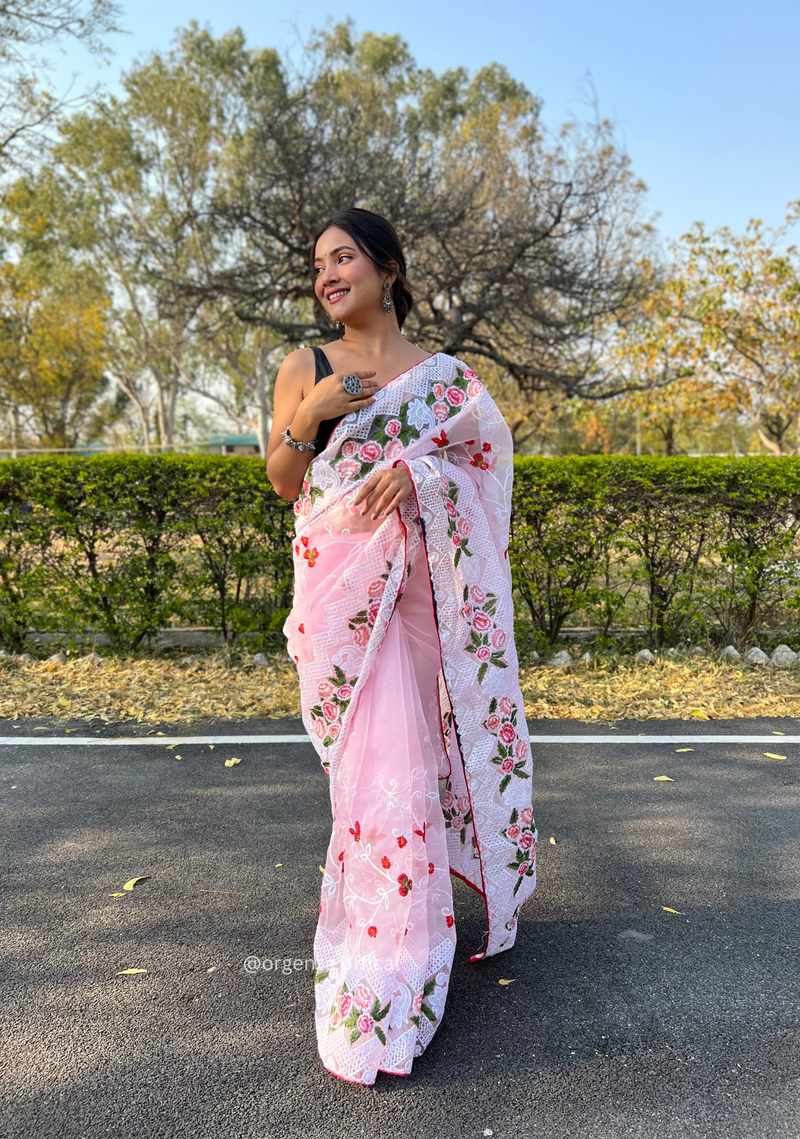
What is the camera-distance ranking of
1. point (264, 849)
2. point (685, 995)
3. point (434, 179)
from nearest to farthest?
point (685, 995), point (264, 849), point (434, 179)

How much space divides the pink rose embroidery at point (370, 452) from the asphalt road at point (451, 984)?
159cm

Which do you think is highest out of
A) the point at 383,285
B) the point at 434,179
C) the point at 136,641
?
the point at 434,179

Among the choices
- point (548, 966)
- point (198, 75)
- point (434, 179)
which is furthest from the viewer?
point (198, 75)

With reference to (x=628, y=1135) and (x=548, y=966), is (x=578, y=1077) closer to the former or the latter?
(x=628, y=1135)

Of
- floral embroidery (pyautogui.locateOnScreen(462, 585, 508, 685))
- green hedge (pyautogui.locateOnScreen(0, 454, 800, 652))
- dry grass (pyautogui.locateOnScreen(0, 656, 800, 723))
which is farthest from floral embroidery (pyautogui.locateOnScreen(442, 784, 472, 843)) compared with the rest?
green hedge (pyautogui.locateOnScreen(0, 454, 800, 652))

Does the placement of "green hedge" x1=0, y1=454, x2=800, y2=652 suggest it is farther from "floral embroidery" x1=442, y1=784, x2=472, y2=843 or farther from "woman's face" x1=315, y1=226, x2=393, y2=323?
"woman's face" x1=315, y1=226, x2=393, y2=323

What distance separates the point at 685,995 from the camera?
7.87 feet

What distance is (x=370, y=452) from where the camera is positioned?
2475mm

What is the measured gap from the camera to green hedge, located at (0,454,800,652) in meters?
6.08

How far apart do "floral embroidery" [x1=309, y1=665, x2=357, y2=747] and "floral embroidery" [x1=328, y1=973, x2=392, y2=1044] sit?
26.5 inches

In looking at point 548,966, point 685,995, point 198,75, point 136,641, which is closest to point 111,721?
point 136,641

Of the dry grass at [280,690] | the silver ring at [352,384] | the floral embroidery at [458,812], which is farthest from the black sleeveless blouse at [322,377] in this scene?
the dry grass at [280,690]

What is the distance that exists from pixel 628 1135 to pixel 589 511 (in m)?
4.68

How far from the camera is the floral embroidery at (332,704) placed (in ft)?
7.99
